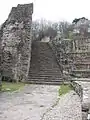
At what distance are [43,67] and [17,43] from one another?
212 centimetres

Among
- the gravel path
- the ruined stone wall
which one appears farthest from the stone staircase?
the gravel path

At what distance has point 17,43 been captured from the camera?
17750 mm

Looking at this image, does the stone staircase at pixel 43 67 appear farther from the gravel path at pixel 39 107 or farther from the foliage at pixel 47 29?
the foliage at pixel 47 29

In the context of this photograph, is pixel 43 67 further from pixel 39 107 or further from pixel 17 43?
pixel 39 107

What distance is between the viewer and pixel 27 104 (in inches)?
378

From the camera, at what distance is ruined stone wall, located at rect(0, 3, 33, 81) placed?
17.0 metres

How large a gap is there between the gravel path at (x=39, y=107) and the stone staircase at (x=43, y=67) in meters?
4.62

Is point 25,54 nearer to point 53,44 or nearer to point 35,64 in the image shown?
point 35,64

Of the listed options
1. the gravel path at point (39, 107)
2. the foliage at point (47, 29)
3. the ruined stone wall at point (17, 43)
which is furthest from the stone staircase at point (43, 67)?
the foliage at point (47, 29)

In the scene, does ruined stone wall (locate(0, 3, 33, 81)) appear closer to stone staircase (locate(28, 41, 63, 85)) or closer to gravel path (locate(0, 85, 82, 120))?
stone staircase (locate(28, 41, 63, 85))

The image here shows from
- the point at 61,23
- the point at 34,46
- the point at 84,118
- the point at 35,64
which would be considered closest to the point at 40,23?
the point at 61,23

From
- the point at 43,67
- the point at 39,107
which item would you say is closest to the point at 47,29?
the point at 43,67

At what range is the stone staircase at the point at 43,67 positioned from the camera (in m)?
16.4

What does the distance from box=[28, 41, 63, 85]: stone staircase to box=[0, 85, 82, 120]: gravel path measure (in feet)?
15.2
